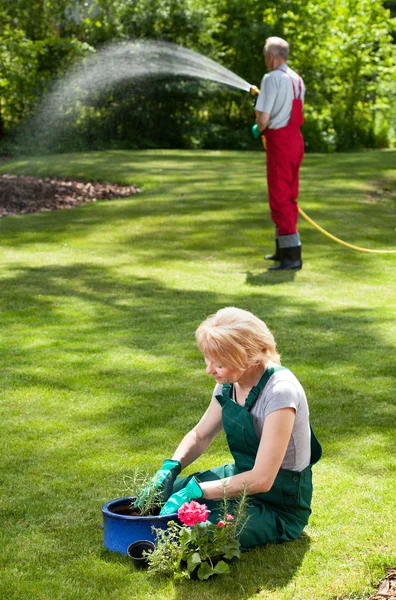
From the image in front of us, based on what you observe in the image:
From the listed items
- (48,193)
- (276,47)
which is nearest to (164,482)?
(276,47)

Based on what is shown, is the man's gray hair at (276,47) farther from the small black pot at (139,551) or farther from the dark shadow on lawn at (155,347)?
the small black pot at (139,551)

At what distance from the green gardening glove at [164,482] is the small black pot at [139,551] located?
153 millimetres

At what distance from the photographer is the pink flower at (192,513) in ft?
10.3

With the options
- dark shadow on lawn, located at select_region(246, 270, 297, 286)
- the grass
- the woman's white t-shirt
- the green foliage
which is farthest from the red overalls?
the green foliage

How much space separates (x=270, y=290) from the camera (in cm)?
825

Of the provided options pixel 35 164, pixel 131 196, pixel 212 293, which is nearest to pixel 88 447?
pixel 212 293

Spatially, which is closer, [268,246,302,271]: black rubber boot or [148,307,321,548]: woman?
[148,307,321,548]: woman

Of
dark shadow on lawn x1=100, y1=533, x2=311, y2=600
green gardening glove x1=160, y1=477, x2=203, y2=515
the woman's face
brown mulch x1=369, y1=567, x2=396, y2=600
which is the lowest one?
brown mulch x1=369, y1=567, x2=396, y2=600

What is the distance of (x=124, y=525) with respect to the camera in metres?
3.41

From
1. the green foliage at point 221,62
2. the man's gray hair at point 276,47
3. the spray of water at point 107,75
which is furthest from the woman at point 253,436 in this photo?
the spray of water at point 107,75

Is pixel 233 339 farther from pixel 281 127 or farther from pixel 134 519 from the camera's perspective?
pixel 281 127

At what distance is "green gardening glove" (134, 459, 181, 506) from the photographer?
345cm

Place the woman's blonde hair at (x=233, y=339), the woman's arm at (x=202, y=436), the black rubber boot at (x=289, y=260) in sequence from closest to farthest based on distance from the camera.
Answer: the woman's blonde hair at (x=233, y=339), the woman's arm at (x=202, y=436), the black rubber boot at (x=289, y=260)

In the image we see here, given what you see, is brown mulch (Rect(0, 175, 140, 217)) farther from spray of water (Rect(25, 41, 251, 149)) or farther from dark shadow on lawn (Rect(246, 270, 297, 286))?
spray of water (Rect(25, 41, 251, 149))
